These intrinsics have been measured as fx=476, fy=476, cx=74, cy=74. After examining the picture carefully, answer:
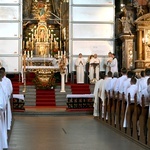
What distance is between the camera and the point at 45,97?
2178 cm

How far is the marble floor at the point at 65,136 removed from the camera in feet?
35.2

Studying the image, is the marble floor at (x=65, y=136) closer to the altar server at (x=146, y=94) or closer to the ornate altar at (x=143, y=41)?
the altar server at (x=146, y=94)

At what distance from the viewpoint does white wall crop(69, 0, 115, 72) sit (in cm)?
2544

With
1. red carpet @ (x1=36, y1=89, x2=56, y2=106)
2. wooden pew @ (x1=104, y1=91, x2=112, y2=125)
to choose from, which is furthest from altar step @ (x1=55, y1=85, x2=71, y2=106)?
wooden pew @ (x1=104, y1=91, x2=112, y2=125)

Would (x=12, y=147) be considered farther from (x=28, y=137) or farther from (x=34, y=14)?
(x=34, y=14)

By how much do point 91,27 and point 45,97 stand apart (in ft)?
18.6

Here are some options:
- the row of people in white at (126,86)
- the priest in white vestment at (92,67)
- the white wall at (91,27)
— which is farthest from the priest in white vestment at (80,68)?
the row of people in white at (126,86)

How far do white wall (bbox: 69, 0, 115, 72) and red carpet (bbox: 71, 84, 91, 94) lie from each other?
2.93 metres

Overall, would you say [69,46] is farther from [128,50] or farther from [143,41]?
[143,41]

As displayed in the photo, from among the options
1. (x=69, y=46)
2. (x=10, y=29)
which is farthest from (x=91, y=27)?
(x=10, y=29)

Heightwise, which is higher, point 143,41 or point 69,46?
point 143,41

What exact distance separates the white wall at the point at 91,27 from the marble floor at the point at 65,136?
8483 millimetres

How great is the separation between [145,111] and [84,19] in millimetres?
15475

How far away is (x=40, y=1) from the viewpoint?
29.2 meters
